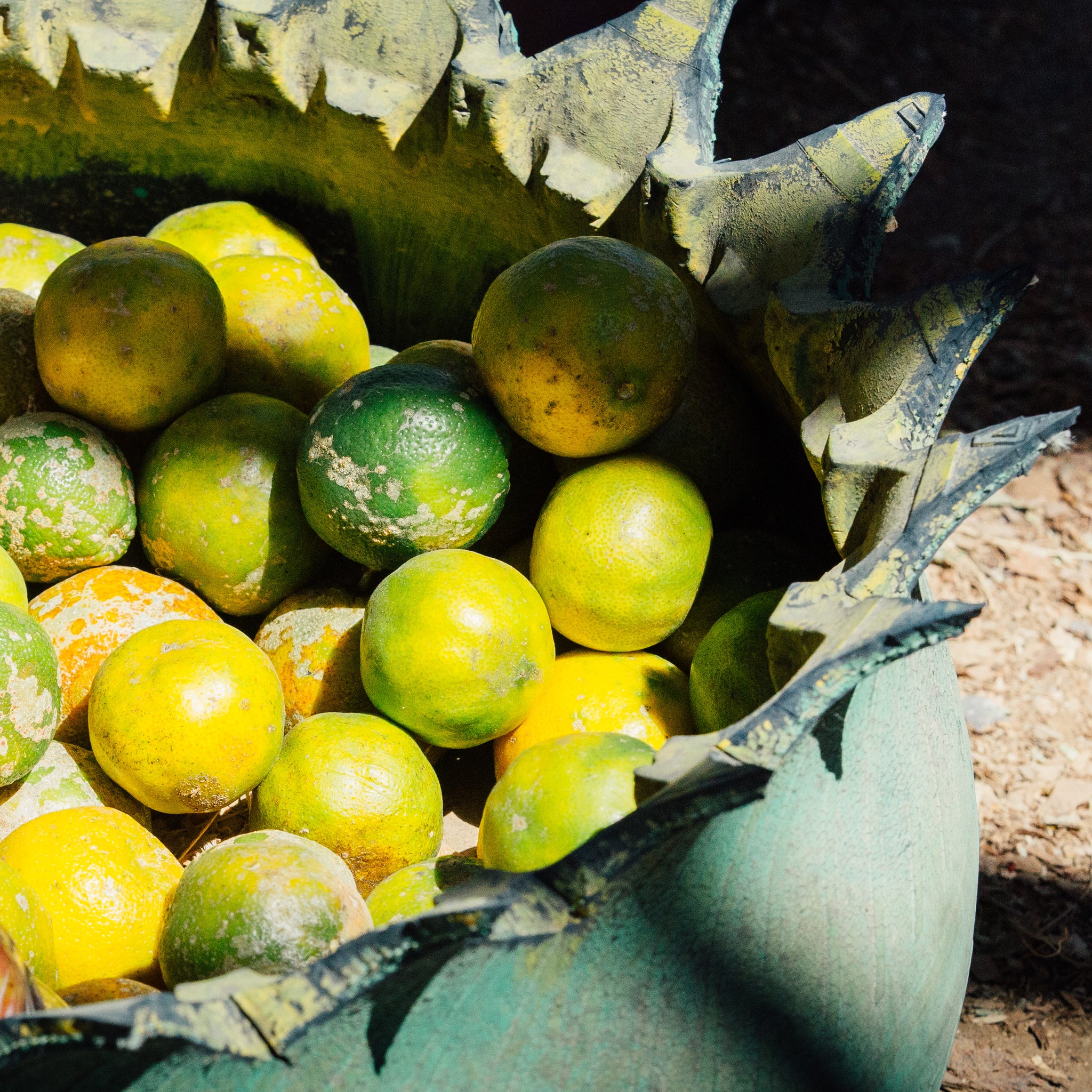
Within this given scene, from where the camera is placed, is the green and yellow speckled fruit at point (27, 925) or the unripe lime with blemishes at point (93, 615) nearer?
the green and yellow speckled fruit at point (27, 925)

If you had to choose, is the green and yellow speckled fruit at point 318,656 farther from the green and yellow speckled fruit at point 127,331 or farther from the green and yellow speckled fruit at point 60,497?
the green and yellow speckled fruit at point 127,331

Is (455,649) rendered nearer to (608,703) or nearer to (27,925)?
(608,703)

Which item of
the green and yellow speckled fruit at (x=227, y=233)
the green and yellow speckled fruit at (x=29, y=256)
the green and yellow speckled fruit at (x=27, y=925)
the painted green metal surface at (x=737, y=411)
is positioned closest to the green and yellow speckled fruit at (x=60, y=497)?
the green and yellow speckled fruit at (x=29, y=256)

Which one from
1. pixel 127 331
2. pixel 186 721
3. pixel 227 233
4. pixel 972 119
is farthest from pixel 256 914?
pixel 972 119

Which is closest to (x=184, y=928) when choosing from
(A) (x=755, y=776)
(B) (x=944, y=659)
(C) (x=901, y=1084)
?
(A) (x=755, y=776)

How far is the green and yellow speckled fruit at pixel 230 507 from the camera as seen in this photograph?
1518 millimetres

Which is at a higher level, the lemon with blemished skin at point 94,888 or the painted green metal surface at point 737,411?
the painted green metal surface at point 737,411

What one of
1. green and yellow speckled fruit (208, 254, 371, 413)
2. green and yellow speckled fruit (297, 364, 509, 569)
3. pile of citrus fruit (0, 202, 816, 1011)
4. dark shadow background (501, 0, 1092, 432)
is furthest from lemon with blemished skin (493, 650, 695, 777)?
dark shadow background (501, 0, 1092, 432)

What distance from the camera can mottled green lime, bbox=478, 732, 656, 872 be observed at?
40.4 inches

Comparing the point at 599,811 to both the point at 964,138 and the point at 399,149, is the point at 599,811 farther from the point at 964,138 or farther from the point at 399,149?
the point at 964,138

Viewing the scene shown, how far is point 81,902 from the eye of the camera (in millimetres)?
1135

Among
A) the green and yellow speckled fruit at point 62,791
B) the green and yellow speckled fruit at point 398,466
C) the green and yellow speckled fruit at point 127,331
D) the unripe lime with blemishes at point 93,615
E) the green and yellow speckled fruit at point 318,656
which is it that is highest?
the green and yellow speckled fruit at point 127,331

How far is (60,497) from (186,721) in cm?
48

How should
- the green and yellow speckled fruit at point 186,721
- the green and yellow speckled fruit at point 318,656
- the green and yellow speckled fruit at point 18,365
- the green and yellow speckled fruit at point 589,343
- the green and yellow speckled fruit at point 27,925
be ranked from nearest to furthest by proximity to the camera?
1. the green and yellow speckled fruit at point 27,925
2. the green and yellow speckled fruit at point 186,721
3. the green and yellow speckled fruit at point 589,343
4. the green and yellow speckled fruit at point 318,656
5. the green and yellow speckled fruit at point 18,365
